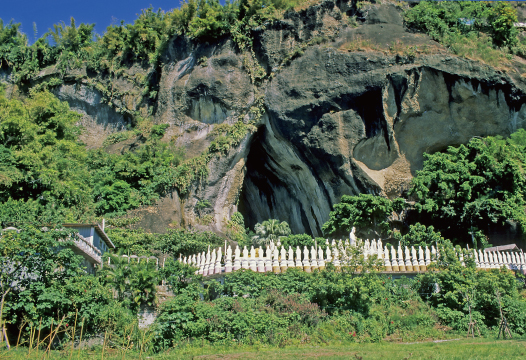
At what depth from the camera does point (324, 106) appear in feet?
68.2

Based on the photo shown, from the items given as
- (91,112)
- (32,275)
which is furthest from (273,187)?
(32,275)

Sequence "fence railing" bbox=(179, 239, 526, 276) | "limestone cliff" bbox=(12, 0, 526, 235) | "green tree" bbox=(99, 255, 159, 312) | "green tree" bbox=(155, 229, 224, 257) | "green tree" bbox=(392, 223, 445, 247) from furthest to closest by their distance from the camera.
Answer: "limestone cliff" bbox=(12, 0, 526, 235), "green tree" bbox=(392, 223, 445, 247), "green tree" bbox=(155, 229, 224, 257), "fence railing" bbox=(179, 239, 526, 276), "green tree" bbox=(99, 255, 159, 312)

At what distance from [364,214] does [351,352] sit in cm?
1107

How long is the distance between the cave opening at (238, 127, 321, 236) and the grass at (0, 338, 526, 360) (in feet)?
45.9

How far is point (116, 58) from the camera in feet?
91.1

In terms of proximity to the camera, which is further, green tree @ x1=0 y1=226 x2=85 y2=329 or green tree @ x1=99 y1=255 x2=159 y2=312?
green tree @ x1=99 y1=255 x2=159 y2=312

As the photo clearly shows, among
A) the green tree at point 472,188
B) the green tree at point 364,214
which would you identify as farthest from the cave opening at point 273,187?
the green tree at point 472,188

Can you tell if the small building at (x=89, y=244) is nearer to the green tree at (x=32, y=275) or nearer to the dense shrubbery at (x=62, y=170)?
the green tree at (x=32, y=275)

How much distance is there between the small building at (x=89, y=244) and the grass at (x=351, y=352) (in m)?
3.77

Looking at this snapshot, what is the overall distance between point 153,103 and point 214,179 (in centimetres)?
673

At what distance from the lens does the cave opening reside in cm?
2347

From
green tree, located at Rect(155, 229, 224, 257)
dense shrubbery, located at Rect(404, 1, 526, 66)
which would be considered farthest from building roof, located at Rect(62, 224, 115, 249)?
dense shrubbery, located at Rect(404, 1, 526, 66)

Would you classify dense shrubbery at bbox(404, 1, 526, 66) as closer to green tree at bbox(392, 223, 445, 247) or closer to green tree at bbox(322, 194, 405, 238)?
green tree at bbox(322, 194, 405, 238)

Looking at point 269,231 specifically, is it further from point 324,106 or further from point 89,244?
point 89,244
